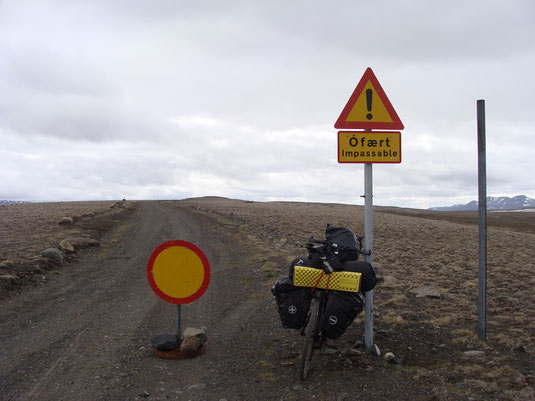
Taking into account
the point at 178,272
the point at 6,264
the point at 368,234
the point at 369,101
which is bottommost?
the point at 6,264

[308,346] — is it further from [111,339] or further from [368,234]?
[111,339]

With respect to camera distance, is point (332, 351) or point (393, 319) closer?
point (332, 351)

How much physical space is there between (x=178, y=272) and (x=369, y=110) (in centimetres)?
336

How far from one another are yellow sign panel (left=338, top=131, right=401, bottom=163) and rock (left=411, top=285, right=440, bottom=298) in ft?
12.8

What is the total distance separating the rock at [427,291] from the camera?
8234mm

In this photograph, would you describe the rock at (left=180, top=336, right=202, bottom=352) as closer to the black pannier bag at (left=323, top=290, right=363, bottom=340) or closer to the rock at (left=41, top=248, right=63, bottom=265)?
the black pannier bag at (left=323, top=290, right=363, bottom=340)

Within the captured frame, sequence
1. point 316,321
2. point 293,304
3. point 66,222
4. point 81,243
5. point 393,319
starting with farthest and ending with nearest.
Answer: point 66,222
point 81,243
point 393,319
point 293,304
point 316,321

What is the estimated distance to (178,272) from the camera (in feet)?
18.4

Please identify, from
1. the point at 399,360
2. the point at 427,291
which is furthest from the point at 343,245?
the point at 427,291

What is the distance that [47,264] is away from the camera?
1123 cm

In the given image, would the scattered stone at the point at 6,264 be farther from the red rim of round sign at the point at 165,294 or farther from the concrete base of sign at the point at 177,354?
the concrete base of sign at the point at 177,354

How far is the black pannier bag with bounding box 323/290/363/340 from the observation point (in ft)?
15.7

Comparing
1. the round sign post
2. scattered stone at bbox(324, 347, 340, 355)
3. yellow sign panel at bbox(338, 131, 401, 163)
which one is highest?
yellow sign panel at bbox(338, 131, 401, 163)

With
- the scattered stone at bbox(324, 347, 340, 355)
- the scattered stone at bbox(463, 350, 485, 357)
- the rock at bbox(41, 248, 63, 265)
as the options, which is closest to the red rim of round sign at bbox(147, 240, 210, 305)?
the scattered stone at bbox(324, 347, 340, 355)
